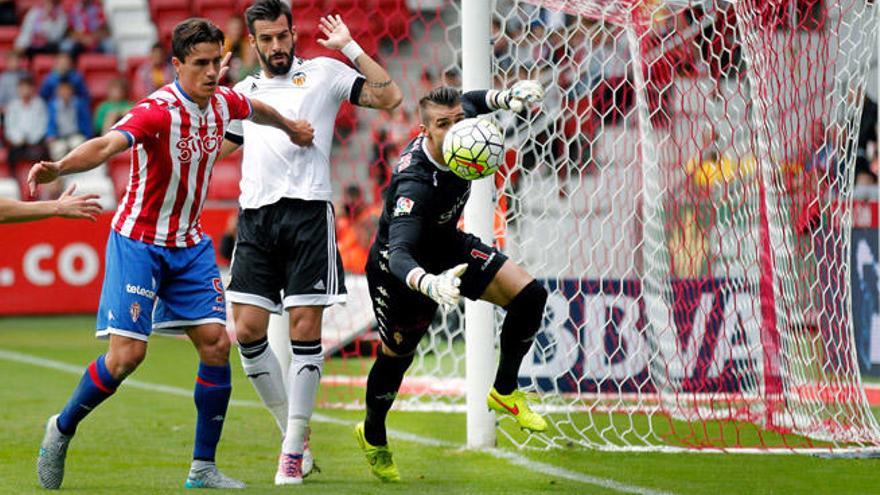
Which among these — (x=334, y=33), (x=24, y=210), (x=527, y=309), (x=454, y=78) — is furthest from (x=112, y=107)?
(x=24, y=210)

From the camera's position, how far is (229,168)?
59.4 ft

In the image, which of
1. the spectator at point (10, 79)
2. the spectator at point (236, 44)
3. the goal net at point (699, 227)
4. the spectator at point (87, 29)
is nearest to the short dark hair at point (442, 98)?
the goal net at point (699, 227)

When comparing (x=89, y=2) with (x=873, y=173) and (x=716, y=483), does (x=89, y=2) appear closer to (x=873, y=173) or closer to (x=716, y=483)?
(x=873, y=173)

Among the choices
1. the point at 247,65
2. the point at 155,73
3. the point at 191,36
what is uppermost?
the point at 155,73

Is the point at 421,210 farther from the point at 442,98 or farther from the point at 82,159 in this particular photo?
the point at 82,159

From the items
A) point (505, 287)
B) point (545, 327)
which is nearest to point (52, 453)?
point (505, 287)

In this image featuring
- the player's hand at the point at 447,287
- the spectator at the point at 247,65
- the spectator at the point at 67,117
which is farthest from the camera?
the spectator at the point at 67,117

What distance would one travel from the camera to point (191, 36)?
6.32 m

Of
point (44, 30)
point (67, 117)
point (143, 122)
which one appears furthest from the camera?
point (44, 30)

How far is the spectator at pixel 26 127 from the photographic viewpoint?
18.8 m

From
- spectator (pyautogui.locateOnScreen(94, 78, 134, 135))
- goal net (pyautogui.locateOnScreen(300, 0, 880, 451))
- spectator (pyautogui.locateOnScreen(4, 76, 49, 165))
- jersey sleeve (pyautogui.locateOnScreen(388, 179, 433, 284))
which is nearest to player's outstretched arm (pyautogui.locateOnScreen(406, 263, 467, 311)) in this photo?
jersey sleeve (pyautogui.locateOnScreen(388, 179, 433, 284))

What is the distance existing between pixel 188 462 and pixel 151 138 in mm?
1890

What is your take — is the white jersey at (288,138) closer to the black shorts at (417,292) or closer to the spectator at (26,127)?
the black shorts at (417,292)

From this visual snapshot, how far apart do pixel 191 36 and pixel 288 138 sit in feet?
2.78
